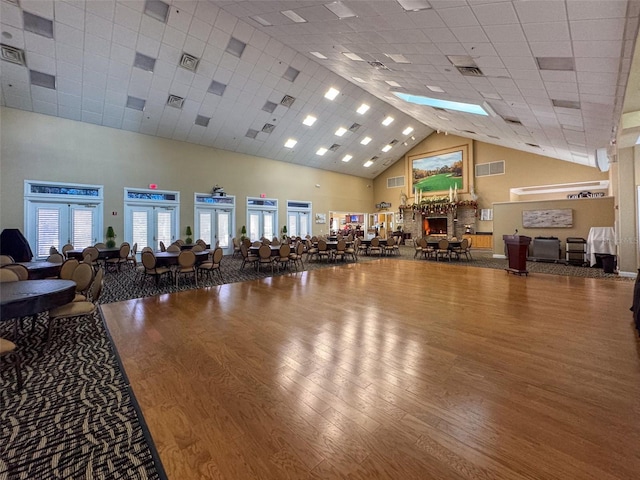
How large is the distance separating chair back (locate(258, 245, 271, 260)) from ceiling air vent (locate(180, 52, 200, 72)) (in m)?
5.70

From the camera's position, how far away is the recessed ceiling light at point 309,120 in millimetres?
11789

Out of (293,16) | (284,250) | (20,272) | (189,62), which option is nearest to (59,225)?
(20,272)

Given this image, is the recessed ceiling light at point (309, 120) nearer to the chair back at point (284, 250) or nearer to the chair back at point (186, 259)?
the chair back at point (284, 250)

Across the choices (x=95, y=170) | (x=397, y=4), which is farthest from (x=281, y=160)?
(x=397, y=4)

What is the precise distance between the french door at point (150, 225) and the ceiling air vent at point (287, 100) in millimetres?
5944

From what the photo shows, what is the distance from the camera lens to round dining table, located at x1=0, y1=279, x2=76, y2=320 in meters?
2.45

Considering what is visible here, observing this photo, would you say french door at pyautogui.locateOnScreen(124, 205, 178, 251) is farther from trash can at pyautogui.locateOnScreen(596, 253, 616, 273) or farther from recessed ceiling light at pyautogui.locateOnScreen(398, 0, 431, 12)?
trash can at pyautogui.locateOnScreen(596, 253, 616, 273)

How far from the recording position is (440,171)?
16875 mm

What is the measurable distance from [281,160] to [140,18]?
26.7 ft

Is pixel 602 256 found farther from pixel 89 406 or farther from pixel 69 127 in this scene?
pixel 69 127

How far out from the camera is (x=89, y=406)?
2.05 metres

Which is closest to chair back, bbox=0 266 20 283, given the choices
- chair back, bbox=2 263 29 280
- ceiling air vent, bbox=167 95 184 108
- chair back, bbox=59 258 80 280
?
chair back, bbox=2 263 29 280

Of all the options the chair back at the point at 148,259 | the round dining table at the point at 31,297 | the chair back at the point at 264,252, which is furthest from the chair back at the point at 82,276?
the chair back at the point at 264,252

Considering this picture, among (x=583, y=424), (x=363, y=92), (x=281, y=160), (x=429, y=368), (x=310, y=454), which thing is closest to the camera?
(x=310, y=454)
